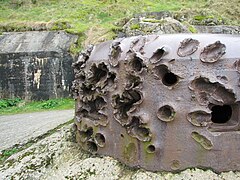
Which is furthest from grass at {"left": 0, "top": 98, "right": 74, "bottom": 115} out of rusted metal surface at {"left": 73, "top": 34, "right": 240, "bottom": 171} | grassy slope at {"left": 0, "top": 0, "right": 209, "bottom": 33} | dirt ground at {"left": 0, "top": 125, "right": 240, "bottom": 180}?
rusted metal surface at {"left": 73, "top": 34, "right": 240, "bottom": 171}

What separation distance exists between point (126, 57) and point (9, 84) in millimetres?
10667

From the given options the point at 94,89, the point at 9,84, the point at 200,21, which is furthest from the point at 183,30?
the point at 94,89

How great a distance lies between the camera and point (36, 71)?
12914 millimetres

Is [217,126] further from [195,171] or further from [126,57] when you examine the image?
[126,57]

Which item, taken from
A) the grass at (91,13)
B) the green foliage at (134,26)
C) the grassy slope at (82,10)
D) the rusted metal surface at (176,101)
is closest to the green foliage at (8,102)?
the grass at (91,13)

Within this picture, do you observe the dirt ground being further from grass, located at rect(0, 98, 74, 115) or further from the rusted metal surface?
grass, located at rect(0, 98, 74, 115)

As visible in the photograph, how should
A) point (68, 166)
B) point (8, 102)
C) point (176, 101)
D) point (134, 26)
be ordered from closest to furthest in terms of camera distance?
point (176, 101) → point (68, 166) → point (8, 102) → point (134, 26)

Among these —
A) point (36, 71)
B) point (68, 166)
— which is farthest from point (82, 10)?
point (68, 166)

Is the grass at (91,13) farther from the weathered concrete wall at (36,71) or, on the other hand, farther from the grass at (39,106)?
the grass at (39,106)

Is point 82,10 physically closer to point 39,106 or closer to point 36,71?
point 36,71

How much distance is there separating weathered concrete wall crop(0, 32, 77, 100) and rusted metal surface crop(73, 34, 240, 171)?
9648 mm

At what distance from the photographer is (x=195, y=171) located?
2.98 metres

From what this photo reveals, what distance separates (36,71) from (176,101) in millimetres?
10519

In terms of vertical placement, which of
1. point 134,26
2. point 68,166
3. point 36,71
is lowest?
point 36,71
